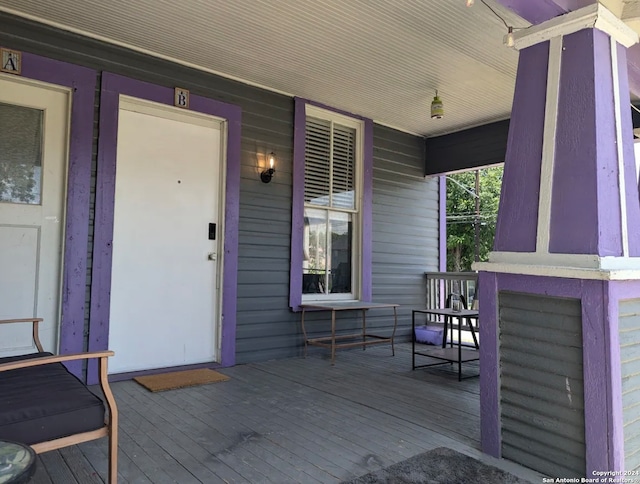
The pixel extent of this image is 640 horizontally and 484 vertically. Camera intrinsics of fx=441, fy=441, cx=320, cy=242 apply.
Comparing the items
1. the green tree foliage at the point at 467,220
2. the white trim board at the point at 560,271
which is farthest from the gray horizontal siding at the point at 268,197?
the green tree foliage at the point at 467,220

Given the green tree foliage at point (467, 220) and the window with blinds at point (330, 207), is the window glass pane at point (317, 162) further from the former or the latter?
the green tree foliage at point (467, 220)

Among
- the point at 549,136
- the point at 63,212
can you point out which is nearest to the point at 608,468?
the point at 549,136

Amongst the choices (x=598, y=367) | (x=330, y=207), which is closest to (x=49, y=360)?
(x=598, y=367)

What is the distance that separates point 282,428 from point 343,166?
11.0 ft

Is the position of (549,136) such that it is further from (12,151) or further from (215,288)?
(12,151)

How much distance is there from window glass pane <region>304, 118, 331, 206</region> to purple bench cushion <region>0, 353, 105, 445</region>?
329 cm

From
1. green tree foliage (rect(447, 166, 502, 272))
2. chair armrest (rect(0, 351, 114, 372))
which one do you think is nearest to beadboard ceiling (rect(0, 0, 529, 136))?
chair armrest (rect(0, 351, 114, 372))

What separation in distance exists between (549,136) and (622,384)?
46.8 inches

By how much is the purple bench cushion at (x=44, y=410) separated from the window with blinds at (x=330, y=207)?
3.04 metres

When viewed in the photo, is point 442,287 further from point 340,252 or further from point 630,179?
point 630,179

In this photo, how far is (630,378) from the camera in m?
1.96

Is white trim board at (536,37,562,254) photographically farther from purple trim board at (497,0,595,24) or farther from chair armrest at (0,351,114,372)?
chair armrest at (0,351,114,372)

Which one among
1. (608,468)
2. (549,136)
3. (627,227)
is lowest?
(608,468)

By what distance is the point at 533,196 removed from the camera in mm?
2209
